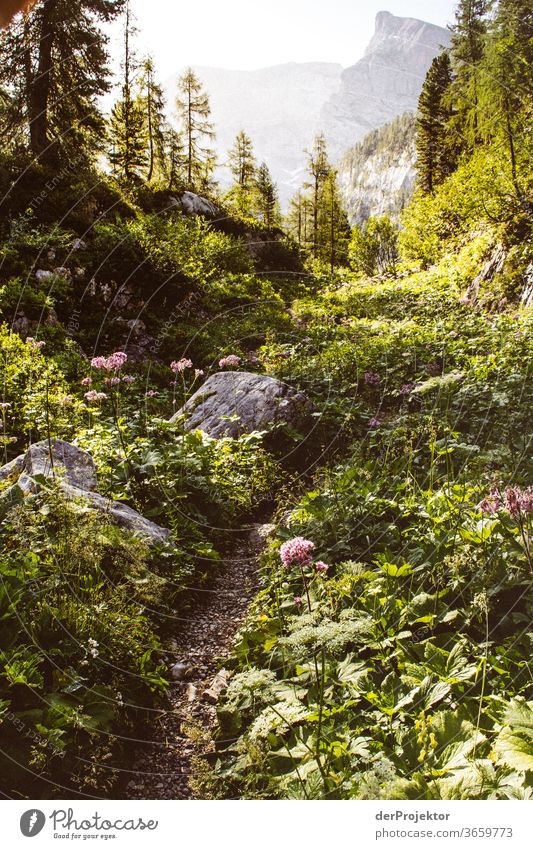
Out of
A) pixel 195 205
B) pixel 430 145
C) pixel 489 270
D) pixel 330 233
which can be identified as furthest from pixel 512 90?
pixel 430 145

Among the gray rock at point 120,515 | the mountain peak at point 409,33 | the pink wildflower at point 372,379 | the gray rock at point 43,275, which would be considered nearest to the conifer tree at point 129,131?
the gray rock at point 43,275

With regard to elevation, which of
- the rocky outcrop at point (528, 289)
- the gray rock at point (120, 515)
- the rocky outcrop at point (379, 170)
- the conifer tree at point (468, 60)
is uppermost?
the rocky outcrop at point (379, 170)

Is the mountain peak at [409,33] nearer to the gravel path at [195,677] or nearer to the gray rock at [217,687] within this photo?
the gravel path at [195,677]

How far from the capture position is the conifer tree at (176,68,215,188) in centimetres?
608

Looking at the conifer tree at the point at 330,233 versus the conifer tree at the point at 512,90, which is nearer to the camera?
the conifer tree at the point at 512,90

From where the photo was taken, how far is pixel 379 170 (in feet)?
470

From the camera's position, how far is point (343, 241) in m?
22.8

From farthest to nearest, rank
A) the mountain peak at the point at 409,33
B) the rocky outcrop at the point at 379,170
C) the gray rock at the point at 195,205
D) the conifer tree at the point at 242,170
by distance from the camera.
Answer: the rocky outcrop at the point at 379,170, the gray rock at the point at 195,205, the conifer tree at the point at 242,170, the mountain peak at the point at 409,33

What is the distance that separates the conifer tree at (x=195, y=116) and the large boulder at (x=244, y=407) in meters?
3.62

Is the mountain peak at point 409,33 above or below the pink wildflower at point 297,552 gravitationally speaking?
above

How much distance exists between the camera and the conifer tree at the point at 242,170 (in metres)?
7.91
